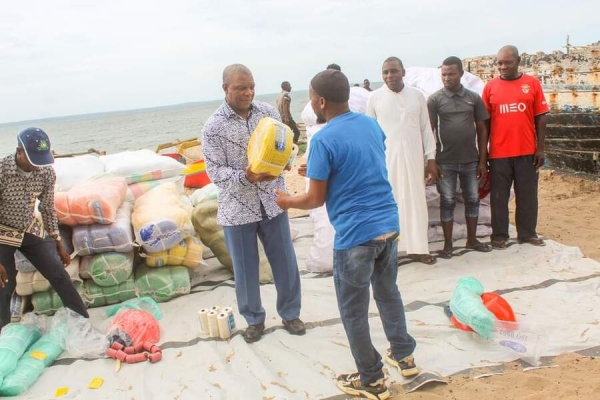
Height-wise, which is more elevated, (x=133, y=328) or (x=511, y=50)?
(x=511, y=50)

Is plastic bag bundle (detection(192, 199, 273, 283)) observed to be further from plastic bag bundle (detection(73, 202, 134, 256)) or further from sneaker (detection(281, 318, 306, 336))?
sneaker (detection(281, 318, 306, 336))

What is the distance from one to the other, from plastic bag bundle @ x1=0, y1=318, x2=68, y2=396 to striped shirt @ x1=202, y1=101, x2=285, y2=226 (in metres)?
1.40

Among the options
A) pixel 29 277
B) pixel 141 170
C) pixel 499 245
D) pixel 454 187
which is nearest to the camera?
pixel 29 277

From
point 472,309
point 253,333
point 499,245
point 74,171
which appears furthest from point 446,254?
point 74,171

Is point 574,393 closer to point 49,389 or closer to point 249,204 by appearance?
point 249,204

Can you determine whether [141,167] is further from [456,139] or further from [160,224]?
[456,139]

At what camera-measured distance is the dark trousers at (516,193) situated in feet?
14.7

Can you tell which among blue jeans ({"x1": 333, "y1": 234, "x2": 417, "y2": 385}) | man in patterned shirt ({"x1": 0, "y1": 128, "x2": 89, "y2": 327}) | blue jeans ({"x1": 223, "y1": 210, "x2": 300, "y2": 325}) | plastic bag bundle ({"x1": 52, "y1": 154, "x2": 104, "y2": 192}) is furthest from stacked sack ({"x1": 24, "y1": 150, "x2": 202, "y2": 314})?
blue jeans ({"x1": 333, "y1": 234, "x2": 417, "y2": 385})

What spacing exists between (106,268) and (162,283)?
1.49 feet

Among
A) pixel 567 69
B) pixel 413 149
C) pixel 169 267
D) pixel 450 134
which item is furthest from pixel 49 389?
pixel 567 69

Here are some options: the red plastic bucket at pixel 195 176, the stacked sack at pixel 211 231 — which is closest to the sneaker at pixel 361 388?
the stacked sack at pixel 211 231

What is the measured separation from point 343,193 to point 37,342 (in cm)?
238

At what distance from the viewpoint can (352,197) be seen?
7.63 feet

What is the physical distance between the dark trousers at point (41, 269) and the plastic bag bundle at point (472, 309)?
2.69 metres
